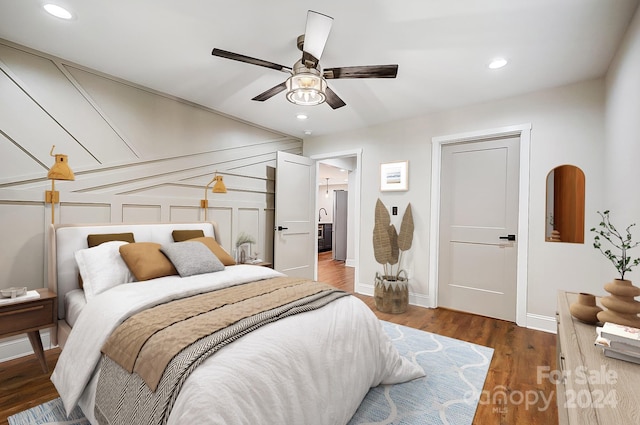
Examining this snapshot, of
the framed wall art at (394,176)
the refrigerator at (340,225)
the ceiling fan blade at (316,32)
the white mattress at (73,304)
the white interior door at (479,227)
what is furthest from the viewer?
the refrigerator at (340,225)

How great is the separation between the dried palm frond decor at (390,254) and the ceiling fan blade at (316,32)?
2.15 metres

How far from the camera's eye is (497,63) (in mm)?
2520

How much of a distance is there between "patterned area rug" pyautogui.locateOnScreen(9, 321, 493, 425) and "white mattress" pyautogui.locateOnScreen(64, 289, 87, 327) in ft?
1.68

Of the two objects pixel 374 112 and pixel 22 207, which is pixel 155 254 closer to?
pixel 22 207

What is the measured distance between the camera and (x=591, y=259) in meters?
2.81

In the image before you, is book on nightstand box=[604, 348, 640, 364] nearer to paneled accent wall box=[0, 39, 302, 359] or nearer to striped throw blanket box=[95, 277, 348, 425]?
striped throw blanket box=[95, 277, 348, 425]

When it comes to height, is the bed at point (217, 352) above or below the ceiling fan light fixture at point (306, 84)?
below

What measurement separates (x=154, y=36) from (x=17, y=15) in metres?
0.84

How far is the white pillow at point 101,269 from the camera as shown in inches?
81.7

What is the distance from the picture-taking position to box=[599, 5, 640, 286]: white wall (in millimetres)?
1828

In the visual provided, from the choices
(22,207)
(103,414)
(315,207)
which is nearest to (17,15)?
(22,207)

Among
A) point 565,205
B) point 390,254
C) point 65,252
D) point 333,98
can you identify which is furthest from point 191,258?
point 565,205

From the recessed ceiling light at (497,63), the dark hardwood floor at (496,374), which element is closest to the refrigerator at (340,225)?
the dark hardwood floor at (496,374)

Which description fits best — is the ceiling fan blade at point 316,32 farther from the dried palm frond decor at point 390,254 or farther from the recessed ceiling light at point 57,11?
the dried palm frond decor at point 390,254
